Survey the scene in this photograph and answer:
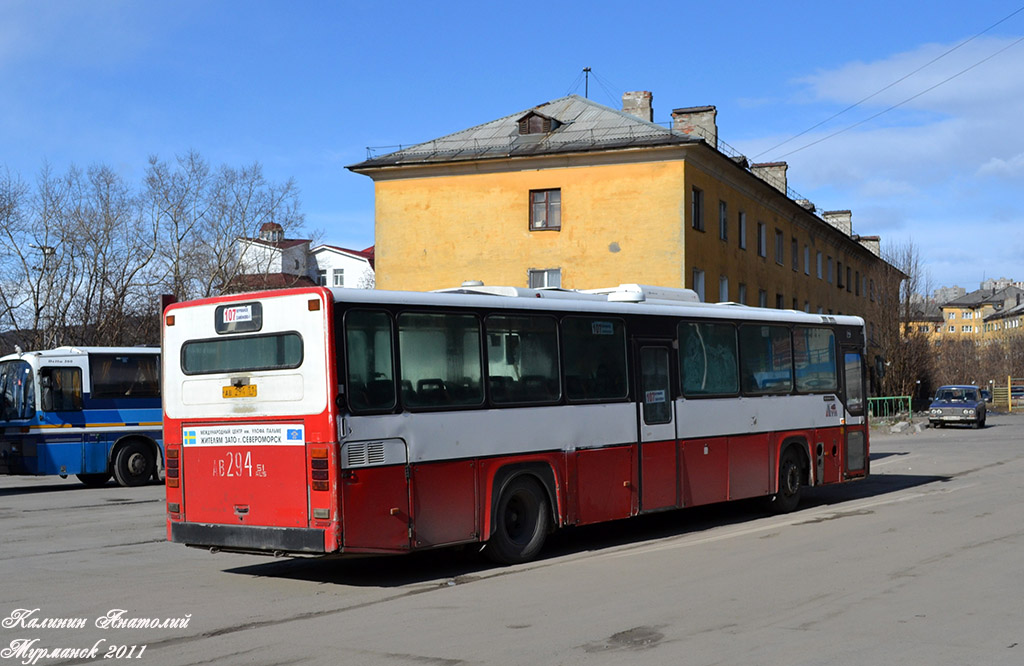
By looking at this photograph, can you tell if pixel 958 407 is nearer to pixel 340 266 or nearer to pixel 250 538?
pixel 250 538

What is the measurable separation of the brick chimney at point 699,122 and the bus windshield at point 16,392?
2534 centimetres

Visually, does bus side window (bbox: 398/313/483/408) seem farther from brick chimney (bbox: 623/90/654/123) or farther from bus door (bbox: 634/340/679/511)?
brick chimney (bbox: 623/90/654/123)

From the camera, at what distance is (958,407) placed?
1838 inches

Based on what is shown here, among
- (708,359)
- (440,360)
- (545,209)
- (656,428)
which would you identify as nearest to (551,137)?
(545,209)

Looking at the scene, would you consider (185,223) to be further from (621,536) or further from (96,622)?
(96,622)

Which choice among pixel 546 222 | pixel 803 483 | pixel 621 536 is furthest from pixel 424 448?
pixel 546 222

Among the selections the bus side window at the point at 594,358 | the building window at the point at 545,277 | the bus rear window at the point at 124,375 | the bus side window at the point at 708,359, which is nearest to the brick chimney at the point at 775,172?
the building window at the point at 545,277

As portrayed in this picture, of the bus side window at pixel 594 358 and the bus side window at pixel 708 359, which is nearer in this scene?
the bus side window at pixel 594 358

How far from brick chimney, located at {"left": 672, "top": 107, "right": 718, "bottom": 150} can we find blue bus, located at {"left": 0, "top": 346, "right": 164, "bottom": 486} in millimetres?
23396

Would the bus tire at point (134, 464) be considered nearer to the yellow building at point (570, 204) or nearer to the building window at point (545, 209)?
the yellow building at point (570, 204)

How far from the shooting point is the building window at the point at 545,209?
38.1 meters

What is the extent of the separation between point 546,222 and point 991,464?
17667 millimetres

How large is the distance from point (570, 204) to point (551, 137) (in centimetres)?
271

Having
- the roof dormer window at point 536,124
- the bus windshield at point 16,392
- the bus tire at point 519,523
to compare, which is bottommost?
the bus tire at point 519,523
